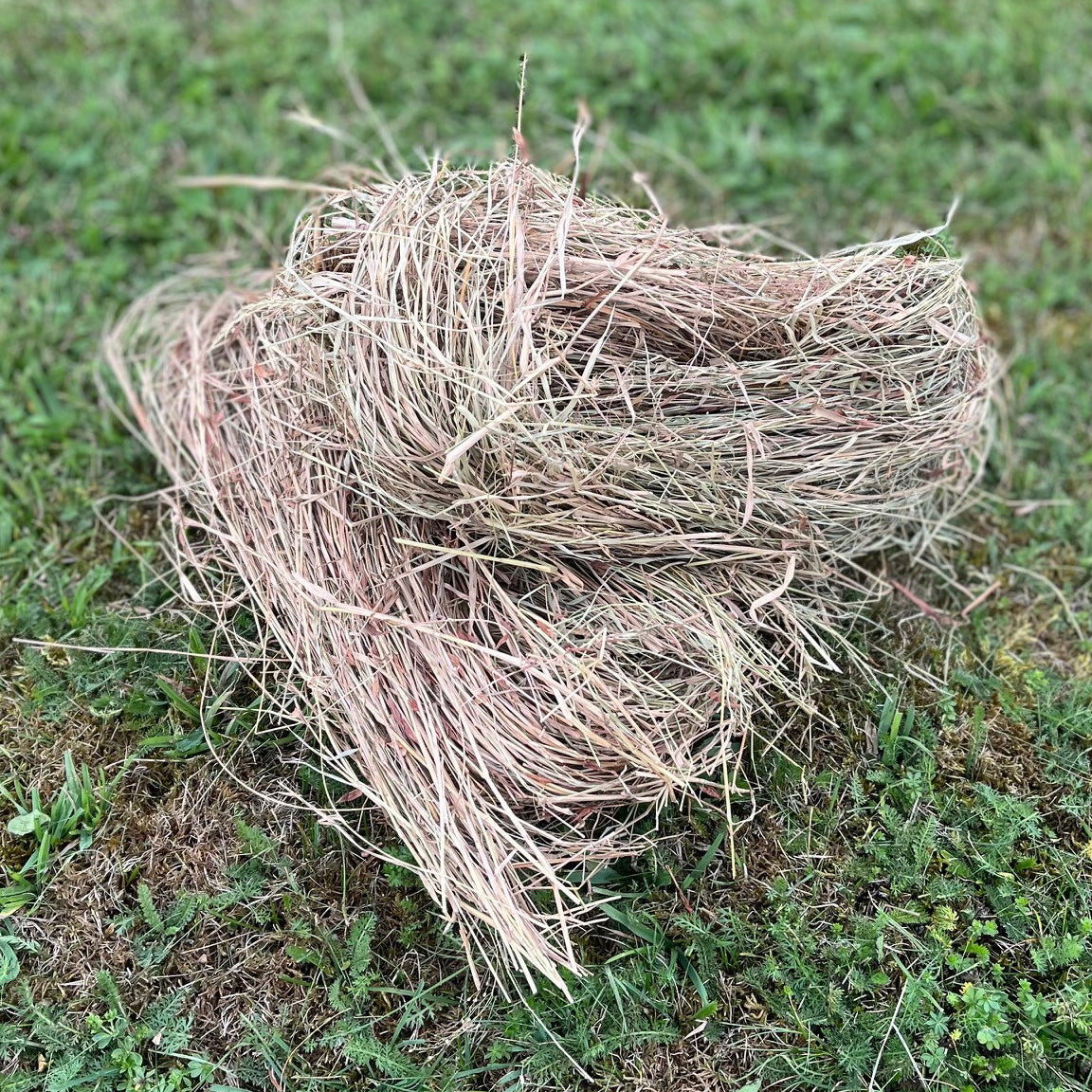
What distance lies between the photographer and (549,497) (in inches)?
77.4

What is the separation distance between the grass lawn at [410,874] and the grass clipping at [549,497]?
145mm

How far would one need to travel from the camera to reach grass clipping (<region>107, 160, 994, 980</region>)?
1.91 m

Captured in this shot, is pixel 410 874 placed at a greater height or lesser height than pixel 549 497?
lesser

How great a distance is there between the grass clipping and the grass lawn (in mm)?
145

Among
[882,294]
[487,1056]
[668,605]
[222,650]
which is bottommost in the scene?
[487,1056]

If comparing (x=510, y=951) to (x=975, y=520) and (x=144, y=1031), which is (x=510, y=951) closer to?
(x=144, y=1031)

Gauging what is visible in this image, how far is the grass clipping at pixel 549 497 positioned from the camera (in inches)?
75.2

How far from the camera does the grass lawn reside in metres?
1.85

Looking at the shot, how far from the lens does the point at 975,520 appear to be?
2.58 meters

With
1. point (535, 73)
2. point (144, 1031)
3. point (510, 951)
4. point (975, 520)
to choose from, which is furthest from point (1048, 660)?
point (535, 73)

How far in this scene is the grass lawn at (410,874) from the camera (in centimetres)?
185

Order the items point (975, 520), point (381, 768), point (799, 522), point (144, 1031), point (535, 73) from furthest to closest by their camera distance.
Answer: point (535, 73) < point (975, 520) < point (799, 522) < point (381, 768) < point (144, 1031)

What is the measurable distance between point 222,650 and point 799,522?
4.27ft

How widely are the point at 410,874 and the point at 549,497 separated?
2.61 feet
